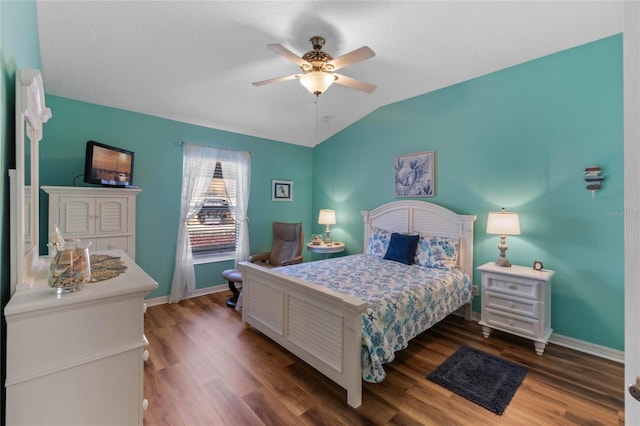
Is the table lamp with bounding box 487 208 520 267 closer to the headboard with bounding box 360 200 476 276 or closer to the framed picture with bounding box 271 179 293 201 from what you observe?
the headboard with bounding box 360 200 476 276

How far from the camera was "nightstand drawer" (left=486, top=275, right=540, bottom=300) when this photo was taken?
2.52 m

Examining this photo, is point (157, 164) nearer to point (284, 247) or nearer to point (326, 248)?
point (284, 247)

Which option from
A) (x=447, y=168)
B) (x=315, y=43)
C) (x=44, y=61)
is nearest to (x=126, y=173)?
(x=44, y=61)

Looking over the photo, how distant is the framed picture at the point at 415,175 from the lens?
3648 millimetres

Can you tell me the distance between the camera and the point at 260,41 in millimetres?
2441

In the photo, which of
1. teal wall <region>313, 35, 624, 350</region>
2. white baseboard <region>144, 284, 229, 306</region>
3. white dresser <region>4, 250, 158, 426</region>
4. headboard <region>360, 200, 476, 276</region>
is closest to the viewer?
white dresser <region>4, 250, 158, 426</region>

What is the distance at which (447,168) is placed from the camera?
3.51m

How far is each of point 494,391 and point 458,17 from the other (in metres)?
2.94

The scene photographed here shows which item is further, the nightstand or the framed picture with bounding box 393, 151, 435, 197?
the nightstand

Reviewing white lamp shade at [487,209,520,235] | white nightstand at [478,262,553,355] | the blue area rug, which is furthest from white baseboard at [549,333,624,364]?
white lamp shade at [487,209,520,235]

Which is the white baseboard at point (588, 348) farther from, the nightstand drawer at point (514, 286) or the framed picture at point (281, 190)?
the framed picture at point (281, 190)

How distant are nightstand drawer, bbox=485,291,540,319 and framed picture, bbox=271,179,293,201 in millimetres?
3405

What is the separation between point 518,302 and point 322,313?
77.4 inches

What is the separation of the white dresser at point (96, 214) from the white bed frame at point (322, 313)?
1.41m
